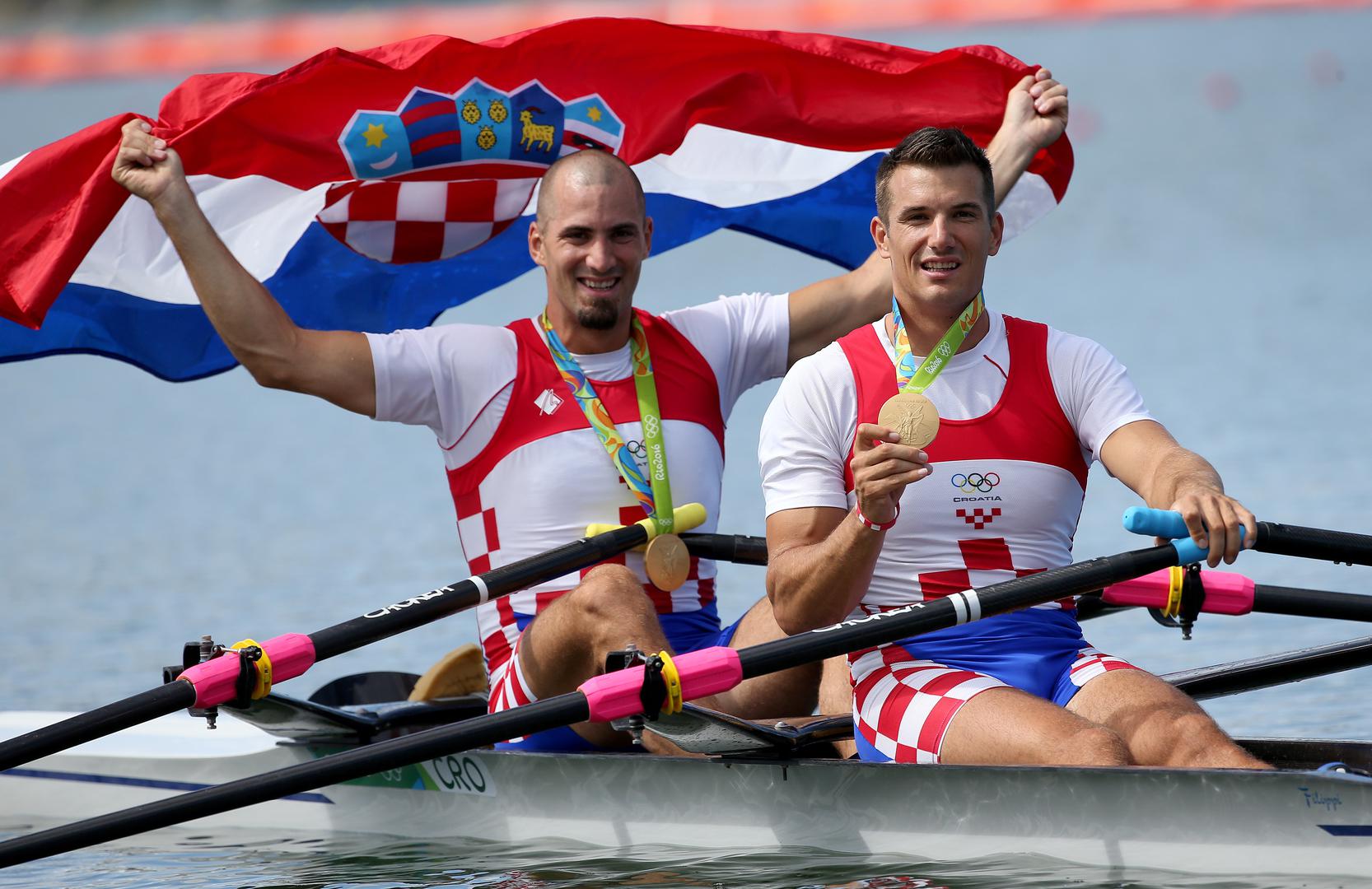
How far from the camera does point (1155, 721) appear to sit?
13.2 feet

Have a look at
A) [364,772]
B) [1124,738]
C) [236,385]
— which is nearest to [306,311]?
[364,772]

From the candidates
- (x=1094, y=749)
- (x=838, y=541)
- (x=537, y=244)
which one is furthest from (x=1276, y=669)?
(x=537, y=244)

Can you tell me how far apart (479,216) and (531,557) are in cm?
161

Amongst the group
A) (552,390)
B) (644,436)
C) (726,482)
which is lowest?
(644,436)

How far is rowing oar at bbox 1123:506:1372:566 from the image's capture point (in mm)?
3832

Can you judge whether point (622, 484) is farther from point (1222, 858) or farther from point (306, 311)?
point (1222, 858)

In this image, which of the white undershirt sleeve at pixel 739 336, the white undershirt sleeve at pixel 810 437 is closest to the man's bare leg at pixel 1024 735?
the white undershirt sleeve at pixel 810 437

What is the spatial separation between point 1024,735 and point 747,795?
85cm

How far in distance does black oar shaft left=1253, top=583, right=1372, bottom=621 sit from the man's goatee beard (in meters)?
1.92

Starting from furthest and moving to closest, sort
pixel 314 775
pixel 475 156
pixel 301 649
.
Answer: pixel 475 156, pixel 301 649, pixel 314 775

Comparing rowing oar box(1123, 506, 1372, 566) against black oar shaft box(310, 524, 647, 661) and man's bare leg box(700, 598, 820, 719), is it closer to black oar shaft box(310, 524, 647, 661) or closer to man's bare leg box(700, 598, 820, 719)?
man's bare leg box(700, 598, 820, 719)

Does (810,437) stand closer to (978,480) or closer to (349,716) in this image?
(978,480)

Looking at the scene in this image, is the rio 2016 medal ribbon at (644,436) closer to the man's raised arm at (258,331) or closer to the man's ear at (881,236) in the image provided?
the man's raised arm at (258,331)

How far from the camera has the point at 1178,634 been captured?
26.9 ft
